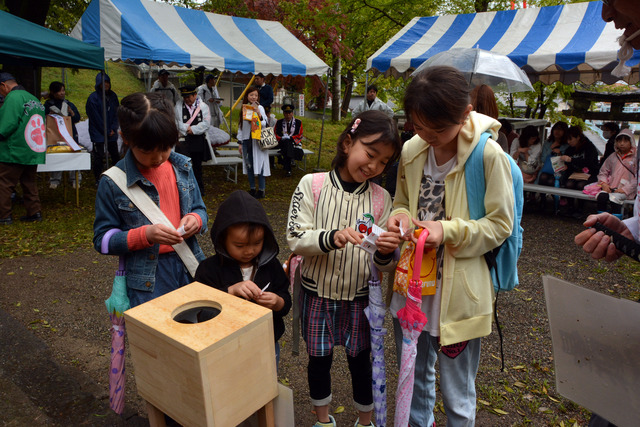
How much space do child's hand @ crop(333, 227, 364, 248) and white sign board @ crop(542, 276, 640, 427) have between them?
72 centimetres

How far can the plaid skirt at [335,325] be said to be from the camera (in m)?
2.00

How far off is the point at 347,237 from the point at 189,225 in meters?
0.74

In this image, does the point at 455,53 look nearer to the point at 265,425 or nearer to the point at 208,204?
the point at 208,204

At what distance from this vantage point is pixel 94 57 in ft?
21.0

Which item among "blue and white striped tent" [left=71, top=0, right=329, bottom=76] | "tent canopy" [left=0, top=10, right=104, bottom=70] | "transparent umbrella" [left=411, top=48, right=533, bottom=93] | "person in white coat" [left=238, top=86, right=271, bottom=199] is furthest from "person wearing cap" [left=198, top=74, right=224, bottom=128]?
"transparent umbrella" [left=411, top=48, right=533, bottom=93]

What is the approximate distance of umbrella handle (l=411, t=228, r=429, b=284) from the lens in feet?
5.02

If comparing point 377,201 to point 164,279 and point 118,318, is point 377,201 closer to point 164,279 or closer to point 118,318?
point 164,279

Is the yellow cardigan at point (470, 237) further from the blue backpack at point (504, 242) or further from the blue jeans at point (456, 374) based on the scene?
the blue jeans at point (456, 374)

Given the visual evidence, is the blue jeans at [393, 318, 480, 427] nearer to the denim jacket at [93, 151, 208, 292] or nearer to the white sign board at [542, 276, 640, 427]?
the white sign board at [542, 276, 640, 427]

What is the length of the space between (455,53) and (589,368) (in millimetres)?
6494

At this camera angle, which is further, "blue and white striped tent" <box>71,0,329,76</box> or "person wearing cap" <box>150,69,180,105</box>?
"person wearing cap" <box>150,69,180,105</box>

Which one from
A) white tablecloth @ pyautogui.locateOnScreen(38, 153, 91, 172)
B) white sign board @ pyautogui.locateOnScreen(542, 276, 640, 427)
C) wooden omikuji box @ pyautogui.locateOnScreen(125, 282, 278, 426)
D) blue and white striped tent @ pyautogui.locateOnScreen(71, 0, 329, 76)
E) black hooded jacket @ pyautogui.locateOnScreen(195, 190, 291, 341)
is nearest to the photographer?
white sign board @ pyautogui.locateOnScreen(542, 276, 640, 427)

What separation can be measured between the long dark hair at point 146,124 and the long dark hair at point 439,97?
1.02 metres

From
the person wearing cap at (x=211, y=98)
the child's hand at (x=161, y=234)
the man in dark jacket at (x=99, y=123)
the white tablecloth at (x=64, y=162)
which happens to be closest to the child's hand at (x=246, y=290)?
the child's hand at (x=161, y=234)
